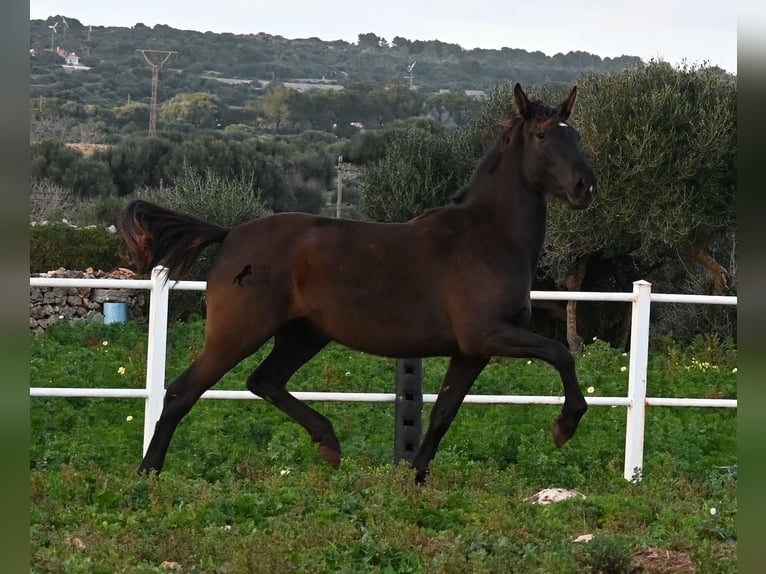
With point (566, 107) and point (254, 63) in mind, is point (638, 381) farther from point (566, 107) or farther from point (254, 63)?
point (254, 63)

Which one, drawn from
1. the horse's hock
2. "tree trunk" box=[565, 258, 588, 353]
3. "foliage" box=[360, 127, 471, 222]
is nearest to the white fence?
the horse's hock

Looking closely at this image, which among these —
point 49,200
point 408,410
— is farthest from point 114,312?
point 49,200

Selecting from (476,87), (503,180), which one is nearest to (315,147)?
(476,87)

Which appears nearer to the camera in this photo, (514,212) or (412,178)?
(514,212)

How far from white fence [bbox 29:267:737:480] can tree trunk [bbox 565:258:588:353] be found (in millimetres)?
10422

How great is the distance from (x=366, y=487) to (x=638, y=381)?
3.36 metres

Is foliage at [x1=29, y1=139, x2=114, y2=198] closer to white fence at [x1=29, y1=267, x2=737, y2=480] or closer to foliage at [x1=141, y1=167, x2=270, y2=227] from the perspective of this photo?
foliage at [x1=141, y1=167, x2=270, y2=227]

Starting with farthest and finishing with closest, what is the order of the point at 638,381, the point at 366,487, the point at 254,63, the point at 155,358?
the point at 254,63
the point at 638,381
the point at 155,358
the point at 366,487

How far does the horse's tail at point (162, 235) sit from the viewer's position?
20.4 ft

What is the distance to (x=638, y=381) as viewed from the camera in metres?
8.08

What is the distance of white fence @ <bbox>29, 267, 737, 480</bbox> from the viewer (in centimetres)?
739

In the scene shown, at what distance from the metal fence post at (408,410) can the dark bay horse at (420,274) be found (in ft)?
3.51

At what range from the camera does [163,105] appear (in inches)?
2717

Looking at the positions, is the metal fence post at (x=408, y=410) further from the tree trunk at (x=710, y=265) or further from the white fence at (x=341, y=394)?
the tree trunk at (x=710, y=265)
